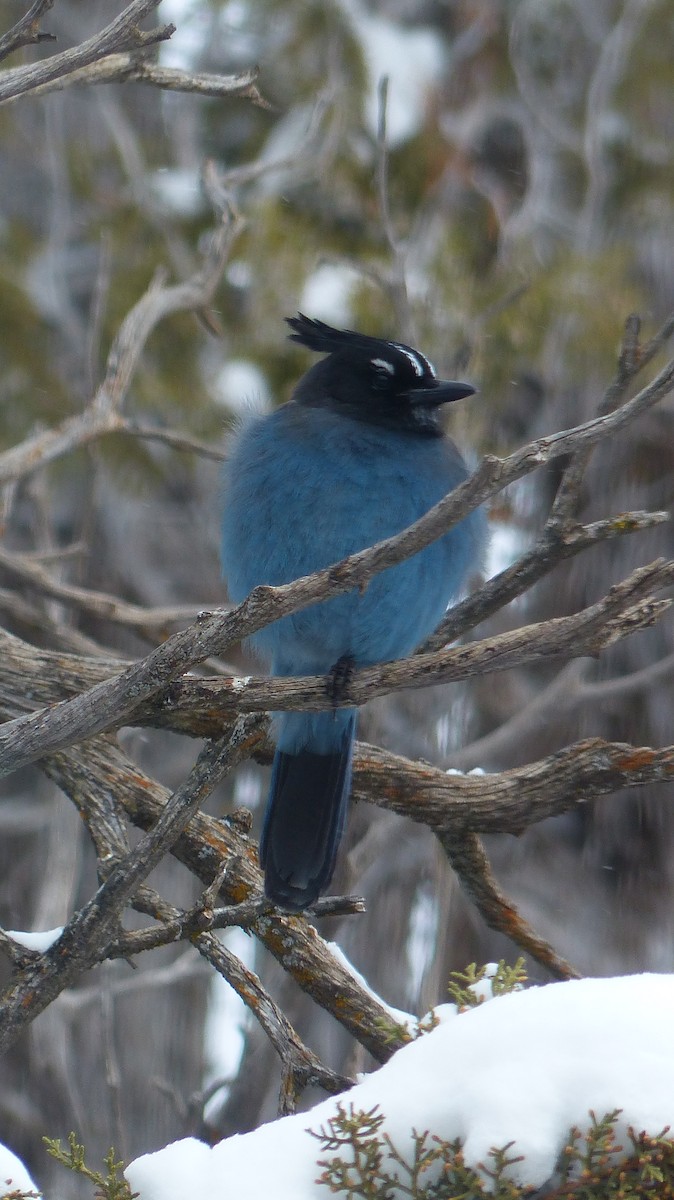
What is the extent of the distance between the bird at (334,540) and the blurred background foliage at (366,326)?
798 millimetres

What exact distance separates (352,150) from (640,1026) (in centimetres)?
563

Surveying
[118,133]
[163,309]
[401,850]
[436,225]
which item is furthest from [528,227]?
[401,850]

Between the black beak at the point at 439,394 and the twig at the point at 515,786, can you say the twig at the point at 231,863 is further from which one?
the black beak at the point at 439,394

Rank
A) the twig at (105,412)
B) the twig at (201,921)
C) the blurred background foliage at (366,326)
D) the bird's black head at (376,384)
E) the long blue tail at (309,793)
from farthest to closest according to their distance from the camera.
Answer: the blurred background foliage at (366,326) → the twig at (105,412) → the bird's black head at (376,384) → the long blue tail at (309,793) → the twig at (201,921)

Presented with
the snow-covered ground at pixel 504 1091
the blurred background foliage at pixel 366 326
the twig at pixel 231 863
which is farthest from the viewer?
the blurred background foliage at pixel 366 326

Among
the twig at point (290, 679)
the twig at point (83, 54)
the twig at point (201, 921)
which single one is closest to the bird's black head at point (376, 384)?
the twig at point (290, 679)

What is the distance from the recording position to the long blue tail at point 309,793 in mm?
3615

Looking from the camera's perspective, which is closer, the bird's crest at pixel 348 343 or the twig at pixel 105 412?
the bird's crest at pixel 348 343

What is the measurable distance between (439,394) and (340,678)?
1120 millimetres

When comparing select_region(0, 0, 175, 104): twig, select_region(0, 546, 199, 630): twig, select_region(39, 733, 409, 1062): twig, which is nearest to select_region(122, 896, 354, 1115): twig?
select_region(39, 733, 409, 1062): twig

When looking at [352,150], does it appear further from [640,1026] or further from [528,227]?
[640,1026]

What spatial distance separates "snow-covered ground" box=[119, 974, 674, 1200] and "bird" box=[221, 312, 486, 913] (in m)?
1.35

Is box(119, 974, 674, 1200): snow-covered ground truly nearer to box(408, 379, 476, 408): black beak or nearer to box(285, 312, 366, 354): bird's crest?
box(408, 379, 476, 408): black beak

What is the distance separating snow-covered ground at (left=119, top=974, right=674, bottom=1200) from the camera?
6.13ft
